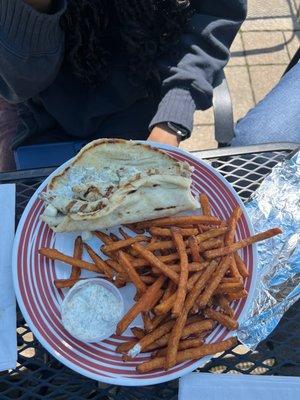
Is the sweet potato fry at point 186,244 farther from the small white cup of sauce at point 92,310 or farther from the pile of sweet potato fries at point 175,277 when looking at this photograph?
the small white cup of sauce at point 92,310

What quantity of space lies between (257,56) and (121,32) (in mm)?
1749

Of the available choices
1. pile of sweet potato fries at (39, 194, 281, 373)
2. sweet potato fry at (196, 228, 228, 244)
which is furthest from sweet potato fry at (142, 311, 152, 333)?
sweet potato fry at (196, 228, 228, 244)

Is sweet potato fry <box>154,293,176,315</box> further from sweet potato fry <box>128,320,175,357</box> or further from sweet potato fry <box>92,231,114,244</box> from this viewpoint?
sweet potato fry <box>92,231,114,244</box>

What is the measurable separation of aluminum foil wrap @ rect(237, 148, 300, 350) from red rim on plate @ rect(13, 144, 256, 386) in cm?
6

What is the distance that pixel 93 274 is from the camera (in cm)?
116

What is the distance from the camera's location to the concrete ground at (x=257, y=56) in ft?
8.91

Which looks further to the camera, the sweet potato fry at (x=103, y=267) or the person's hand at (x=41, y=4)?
the person's hand at (x=41, y=4)

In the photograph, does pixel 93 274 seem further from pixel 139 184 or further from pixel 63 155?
pixel 63 155

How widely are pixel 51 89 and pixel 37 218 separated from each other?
53 centimetres

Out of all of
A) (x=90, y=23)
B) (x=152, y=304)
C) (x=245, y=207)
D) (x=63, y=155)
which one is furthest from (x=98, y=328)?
(x=90, y=23)

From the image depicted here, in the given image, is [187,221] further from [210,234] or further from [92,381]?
[92,381]

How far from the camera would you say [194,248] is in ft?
3.59

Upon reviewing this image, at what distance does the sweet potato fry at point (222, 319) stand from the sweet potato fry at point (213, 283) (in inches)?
1.4

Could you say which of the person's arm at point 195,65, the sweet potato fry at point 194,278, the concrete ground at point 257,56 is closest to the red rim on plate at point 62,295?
the sweet potato fry at point 194,278
